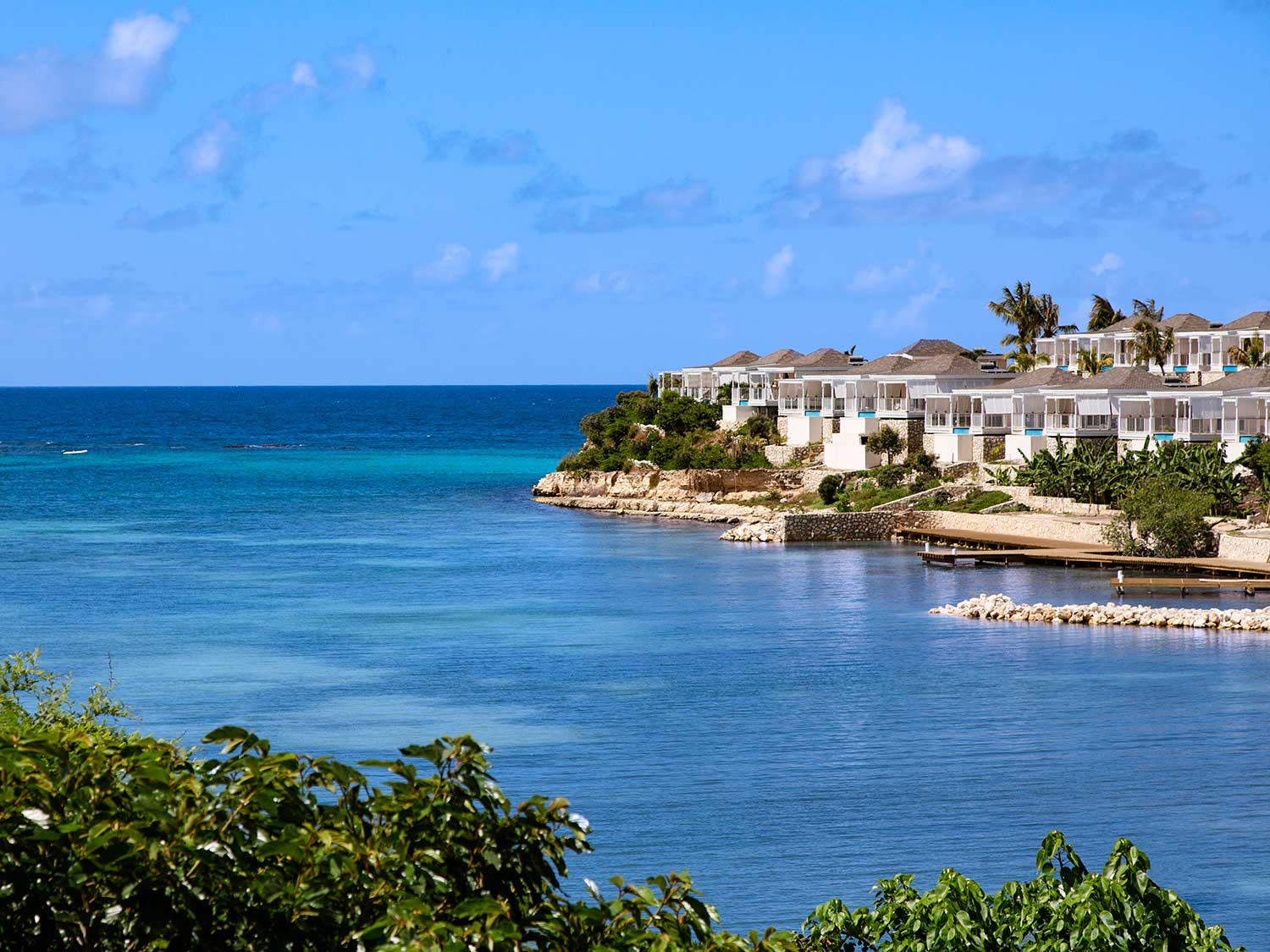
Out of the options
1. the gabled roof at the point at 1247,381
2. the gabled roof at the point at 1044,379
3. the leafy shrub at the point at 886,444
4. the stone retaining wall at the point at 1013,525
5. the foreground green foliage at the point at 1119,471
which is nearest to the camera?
the foreground green foliage at the point at 1119,471

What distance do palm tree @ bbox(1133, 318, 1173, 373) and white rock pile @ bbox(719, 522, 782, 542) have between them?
2533cm

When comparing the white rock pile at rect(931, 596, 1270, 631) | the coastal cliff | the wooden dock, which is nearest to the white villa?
the coastal cliff

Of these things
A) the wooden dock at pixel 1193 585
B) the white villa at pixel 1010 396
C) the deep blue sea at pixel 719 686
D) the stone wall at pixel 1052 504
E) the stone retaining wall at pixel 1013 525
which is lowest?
the deep blue sea at pixel 719 686

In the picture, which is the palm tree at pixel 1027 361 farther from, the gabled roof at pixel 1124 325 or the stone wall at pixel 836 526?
the stone wall at pixel 836 526

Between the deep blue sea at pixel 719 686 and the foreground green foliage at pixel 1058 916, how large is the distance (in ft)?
29.7

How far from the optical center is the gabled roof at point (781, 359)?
319 feet

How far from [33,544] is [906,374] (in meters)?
41.2

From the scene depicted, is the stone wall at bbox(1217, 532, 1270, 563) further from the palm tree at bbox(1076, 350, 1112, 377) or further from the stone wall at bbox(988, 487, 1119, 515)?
the palm tree at bbox(1076, 350, 1112, 377)

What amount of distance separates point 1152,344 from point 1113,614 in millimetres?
42147

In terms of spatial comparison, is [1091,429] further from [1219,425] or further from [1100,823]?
[1100,823]

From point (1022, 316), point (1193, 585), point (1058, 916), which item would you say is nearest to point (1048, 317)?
point (1022, 316)

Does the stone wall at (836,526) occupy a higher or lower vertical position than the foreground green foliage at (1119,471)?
lower

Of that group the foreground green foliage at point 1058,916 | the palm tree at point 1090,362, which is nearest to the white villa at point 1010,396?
the palm tree at point 1090,362

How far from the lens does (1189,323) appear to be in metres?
87.4
